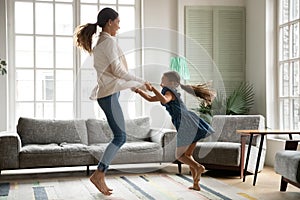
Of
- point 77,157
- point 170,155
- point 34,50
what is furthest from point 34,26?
point 170,155

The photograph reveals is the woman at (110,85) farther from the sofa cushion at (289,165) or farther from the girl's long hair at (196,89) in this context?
the sofa cushion at (289,165)

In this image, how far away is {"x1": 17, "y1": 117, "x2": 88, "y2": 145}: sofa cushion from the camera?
17.1 feet

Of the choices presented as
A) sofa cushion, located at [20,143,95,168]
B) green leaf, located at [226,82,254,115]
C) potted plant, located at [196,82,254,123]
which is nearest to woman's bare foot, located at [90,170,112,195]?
sofa cushion, located at [20,143,95,168]

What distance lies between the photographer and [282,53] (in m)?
5.74

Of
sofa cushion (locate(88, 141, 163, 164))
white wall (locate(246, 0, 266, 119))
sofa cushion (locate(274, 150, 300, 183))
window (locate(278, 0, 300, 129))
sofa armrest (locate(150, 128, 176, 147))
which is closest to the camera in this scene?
sofa cushion (locate(274, 150, 300, 183))

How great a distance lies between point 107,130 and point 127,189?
1.43m

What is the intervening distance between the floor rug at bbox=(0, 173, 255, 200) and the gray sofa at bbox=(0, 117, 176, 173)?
201 millimetres

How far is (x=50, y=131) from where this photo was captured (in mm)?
5258

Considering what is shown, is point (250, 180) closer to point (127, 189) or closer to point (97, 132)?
point (127, 189)

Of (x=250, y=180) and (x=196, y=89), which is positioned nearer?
(x=196, y=89)

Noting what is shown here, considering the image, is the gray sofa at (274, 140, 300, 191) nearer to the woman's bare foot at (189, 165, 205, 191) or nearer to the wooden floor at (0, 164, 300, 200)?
the wooden floor at (0, 164, 300, 200)

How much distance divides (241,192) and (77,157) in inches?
71.1

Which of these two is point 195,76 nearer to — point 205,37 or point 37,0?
point 205,37

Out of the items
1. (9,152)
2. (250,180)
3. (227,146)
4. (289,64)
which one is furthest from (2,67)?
(289,64)
